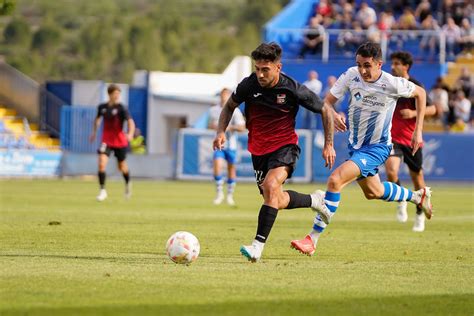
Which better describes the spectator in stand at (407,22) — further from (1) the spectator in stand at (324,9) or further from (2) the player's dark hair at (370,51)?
(2) the player's dark hair at (370,51)

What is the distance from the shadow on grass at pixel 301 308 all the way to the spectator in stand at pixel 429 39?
103ft

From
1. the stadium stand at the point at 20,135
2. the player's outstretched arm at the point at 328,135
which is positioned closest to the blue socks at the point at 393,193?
the player's outstretched arm at the point at 328,135

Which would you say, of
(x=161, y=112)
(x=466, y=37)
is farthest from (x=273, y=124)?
(x=161, y=112)

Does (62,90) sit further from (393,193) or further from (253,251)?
(253,251)

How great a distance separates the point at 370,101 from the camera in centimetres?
1272

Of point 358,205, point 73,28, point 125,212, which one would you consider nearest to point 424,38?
point 358,205

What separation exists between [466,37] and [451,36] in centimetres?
53

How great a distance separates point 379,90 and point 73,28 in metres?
80.9

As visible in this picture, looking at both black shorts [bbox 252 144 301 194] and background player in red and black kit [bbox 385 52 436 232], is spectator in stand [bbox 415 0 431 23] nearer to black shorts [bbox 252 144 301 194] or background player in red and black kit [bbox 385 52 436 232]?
background player in red and black kit [bbox 385 52 436 232]

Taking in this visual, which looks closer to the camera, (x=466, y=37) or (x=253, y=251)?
(x=253, y=251)

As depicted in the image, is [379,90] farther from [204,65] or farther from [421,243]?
[204,65]

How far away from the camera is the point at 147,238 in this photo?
14.5 meters

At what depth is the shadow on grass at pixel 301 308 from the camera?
25.9ft

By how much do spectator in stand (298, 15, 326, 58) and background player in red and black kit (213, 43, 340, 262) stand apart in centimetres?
2848
